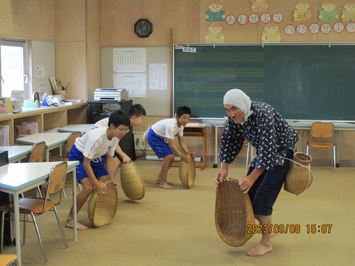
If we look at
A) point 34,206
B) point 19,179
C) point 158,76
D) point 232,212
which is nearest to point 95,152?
point 34,206

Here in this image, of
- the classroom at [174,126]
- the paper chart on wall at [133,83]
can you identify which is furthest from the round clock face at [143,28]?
the paper chart on wall at [133,83]

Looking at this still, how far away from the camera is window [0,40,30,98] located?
22.4 ft

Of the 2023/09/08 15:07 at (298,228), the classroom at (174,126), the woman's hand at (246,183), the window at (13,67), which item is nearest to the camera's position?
the woman's hand at (246,183)

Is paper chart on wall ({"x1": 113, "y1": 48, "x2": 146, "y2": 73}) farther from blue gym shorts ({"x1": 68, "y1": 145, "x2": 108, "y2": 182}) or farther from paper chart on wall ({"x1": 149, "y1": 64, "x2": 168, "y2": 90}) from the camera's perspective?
blue gym shorts ({"x1": 68, "y1": 145, "x2": 108, "y2": 182})

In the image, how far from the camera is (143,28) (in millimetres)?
8281

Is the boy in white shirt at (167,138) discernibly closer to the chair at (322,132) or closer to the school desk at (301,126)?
the school desk at (301,126)

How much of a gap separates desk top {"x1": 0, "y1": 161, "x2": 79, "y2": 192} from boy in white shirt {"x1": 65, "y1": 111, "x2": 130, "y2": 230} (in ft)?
0.92

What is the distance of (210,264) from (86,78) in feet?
16.1

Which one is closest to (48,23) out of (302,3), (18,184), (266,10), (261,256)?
(266,10)

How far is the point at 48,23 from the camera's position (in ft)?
25.5

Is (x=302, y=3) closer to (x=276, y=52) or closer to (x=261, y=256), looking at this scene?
(x=276, y=52)

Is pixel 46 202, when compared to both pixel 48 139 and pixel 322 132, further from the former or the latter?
pixel 322 132

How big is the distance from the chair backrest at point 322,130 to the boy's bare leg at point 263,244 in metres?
3.85

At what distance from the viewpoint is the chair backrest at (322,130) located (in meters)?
7.59
